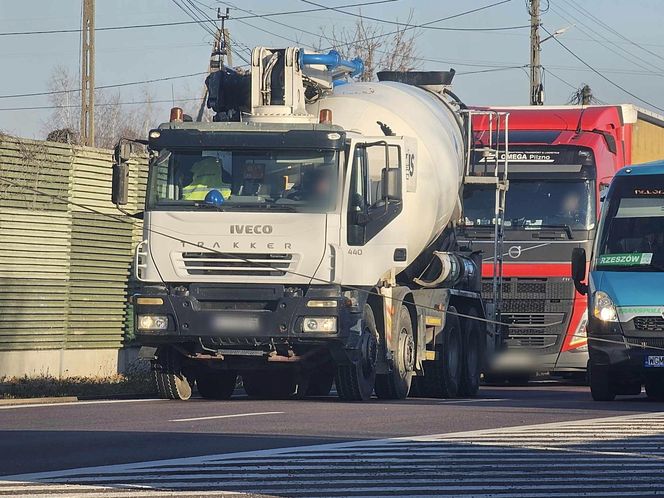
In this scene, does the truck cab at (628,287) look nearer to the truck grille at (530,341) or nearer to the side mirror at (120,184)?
the truck grille at (530,341)

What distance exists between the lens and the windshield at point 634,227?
19078 millimetres

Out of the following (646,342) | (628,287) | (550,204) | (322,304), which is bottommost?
(646,342)

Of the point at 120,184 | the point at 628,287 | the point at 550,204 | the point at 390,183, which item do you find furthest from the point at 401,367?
the point at 550,204

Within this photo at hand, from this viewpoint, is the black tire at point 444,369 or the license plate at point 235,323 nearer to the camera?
the license plate at point 235,323

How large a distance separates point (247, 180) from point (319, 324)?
180 centimetres

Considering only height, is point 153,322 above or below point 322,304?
below

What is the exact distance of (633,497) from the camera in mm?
8766

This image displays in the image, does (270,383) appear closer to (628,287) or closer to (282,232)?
(282,232)

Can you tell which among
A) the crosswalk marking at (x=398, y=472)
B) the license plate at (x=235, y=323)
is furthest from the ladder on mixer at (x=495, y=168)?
the crosswalk marking at (x=398, y=472)

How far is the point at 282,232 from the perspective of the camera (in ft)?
55.8

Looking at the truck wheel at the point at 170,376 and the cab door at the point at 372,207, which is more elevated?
the cab door at the point at 372,207

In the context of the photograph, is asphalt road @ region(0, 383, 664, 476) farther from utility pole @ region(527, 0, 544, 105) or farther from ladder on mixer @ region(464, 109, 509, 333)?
utility pole @ region(527, 0, 544, 105)

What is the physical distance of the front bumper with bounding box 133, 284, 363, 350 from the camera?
17.0 metres

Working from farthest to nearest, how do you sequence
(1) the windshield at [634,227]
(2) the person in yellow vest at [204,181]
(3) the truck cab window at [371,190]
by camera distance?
(1) the windshield at [634,227] → (3) the truck cab window at [371,190] → (2) the person in yellow vest at [204,181]
